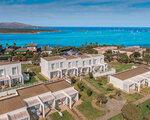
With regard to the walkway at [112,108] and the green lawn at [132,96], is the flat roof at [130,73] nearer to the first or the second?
the green lawn at [132,96]

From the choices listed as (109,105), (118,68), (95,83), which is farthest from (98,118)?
(118,68)

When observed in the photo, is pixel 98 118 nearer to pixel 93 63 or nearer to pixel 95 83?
pixel 95 83

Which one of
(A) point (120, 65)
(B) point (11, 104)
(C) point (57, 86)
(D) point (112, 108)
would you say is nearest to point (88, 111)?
(D) point (112, 108)

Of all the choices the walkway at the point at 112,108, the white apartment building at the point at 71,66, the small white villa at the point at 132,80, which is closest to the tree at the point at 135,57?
the white apartment building at the point at 71,66

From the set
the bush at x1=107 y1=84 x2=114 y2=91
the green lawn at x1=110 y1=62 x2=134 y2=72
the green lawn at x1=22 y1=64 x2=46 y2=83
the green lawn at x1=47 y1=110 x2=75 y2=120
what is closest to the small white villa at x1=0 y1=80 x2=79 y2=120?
the green lawn at x1=47 y1=110 x2=75 y2=120

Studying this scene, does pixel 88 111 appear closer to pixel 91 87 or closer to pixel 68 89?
pixel 68 89
